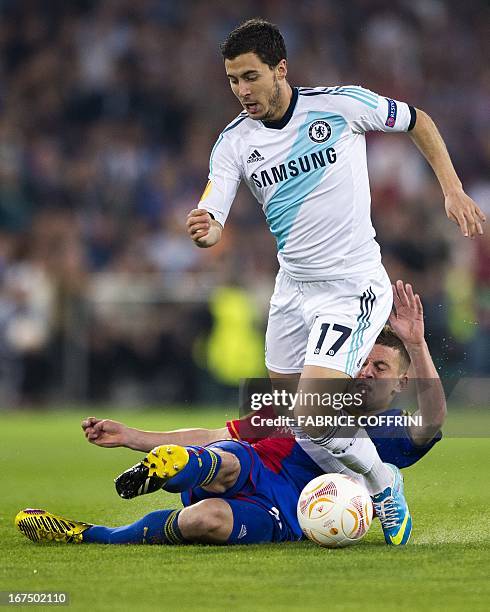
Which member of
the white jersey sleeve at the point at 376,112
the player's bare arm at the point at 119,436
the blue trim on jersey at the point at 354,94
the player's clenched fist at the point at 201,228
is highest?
the blue trim on jersey at the point at 354,94

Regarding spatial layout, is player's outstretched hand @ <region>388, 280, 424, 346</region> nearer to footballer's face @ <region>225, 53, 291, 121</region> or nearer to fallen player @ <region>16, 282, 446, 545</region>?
fallen player @ <region>16, 282, 446, 545</region>

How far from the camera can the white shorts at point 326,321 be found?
6.42m

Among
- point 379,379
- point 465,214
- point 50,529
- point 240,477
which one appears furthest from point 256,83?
point 50,529

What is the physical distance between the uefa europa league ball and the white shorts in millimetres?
741

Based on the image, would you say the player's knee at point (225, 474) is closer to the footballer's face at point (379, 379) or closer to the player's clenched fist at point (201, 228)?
the footballer's face at point (379, 379)

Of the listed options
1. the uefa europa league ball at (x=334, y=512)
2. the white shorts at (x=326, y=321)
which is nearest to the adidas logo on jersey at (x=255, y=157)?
the white shorts at (x=326, y=321)

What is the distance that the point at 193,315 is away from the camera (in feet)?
50.5

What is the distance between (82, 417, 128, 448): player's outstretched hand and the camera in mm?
6102

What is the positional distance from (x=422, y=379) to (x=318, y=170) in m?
1.25

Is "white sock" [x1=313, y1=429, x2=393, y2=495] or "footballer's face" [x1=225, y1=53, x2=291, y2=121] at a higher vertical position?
"footballer's face" [x1=225, y1=53, x2=291, y2=121]

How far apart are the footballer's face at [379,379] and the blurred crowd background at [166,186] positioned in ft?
20.3

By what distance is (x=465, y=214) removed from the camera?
618cm

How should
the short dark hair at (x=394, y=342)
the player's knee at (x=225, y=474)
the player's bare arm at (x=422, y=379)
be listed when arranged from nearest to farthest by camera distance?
the player's knee at (x=225, y=474) → the player's bare arm at (x=422, y=379) → the short dark hair at (x=394, y=342)

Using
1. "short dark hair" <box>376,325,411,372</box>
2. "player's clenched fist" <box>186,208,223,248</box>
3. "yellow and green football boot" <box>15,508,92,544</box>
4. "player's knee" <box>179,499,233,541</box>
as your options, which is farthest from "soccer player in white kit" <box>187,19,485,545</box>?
"yellow and green football boot" <box>15,508,92,544</box>
